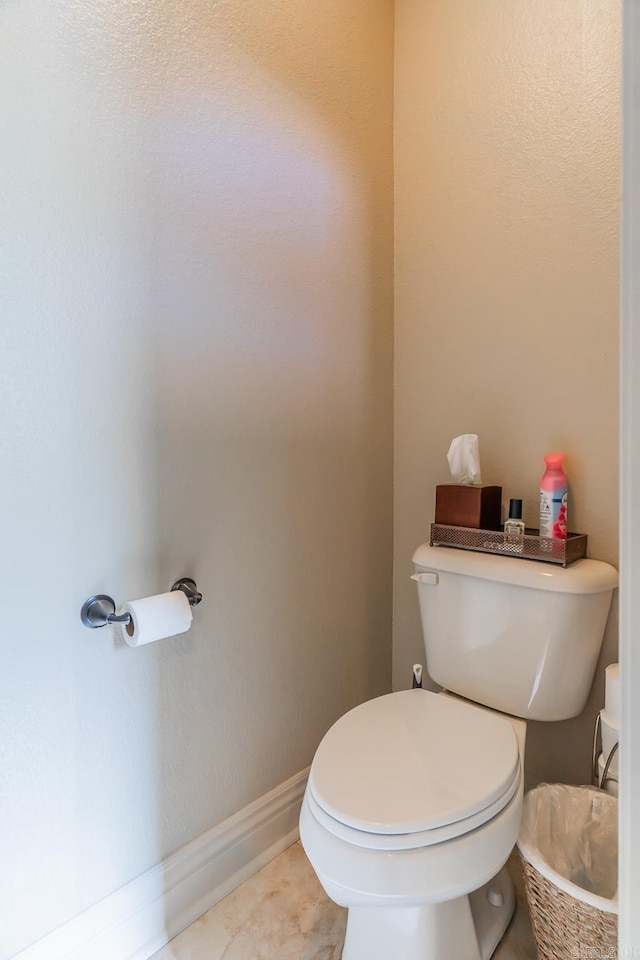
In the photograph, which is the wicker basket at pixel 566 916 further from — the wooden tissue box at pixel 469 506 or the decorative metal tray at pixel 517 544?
the wooden tissue box at pixel 469 506

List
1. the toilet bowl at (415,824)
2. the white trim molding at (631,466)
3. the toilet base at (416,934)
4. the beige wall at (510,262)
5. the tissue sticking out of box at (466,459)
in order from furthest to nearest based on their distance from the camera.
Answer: the tissue sticking out of box at (466,459) < the beige wall at (510,262) < the toilet base at (416,934) < the toilet bowl at (415,824) < the white trim molding at (631,466)

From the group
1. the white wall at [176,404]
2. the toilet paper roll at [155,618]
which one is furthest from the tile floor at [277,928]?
the toilet paper roll at [155,618]

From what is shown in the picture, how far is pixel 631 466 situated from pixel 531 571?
0.74m

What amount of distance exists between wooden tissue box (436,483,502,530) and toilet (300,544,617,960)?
0.08 metres

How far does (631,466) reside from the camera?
1.79ft

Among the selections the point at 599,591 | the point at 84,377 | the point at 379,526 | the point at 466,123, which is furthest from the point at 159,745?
the point at 466,123

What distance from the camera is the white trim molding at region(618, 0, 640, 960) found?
530mm

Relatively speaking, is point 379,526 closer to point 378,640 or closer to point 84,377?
point 378,640

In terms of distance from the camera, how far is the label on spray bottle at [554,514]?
128 cm

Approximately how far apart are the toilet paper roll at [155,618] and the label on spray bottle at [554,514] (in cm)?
85

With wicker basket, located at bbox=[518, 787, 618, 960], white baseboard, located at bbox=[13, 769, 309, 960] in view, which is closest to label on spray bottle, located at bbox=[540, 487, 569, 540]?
wicker basket, located at bbox=[518, 787, 618, 960]

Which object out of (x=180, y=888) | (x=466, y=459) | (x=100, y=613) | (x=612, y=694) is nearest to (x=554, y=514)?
(x=466, y=459)

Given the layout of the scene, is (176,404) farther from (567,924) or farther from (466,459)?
(567,924)

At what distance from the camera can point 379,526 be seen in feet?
5.61
